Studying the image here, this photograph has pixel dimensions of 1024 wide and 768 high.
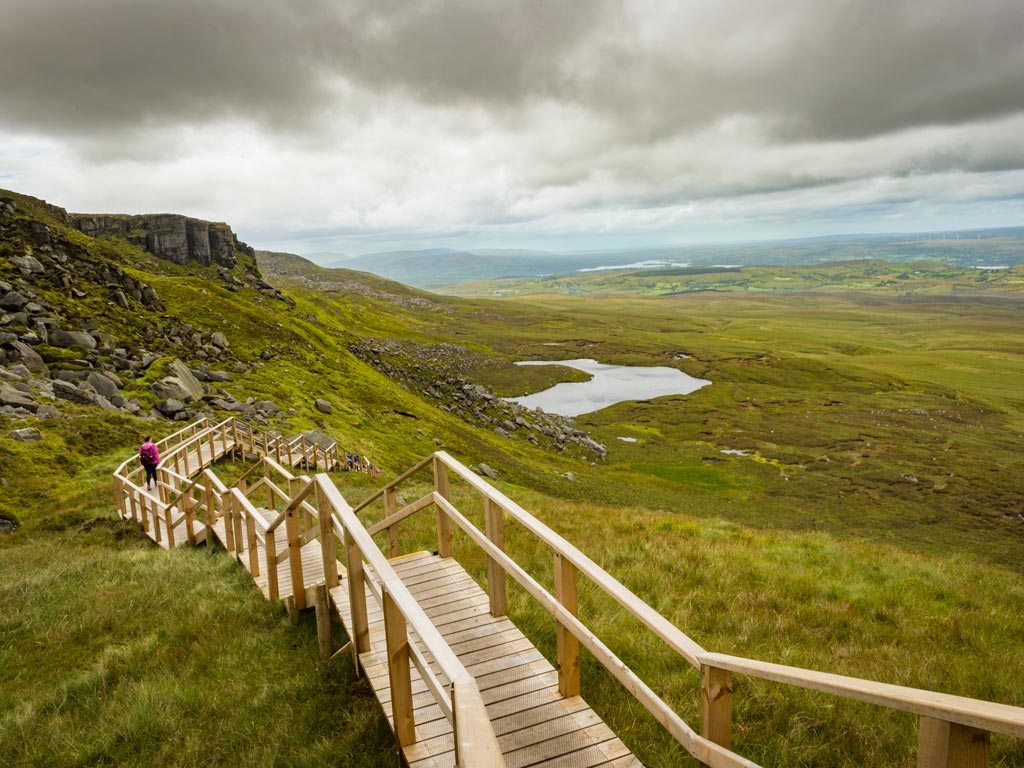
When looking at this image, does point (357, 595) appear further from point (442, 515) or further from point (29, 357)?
point (29, 357)

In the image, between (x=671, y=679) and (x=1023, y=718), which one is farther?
(x=671, y=679)

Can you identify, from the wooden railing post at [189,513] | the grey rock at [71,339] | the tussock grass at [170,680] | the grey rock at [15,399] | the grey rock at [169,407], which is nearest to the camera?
the tussock grass at [170,680]

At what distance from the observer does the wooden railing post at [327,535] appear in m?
6.44

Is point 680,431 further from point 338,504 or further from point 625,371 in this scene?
point 338,504

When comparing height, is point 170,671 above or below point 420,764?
below

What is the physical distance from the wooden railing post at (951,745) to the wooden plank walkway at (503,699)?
2394 mm

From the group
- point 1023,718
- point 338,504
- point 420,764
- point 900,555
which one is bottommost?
point 900,555

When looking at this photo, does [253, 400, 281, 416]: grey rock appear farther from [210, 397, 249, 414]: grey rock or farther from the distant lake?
the distant lake

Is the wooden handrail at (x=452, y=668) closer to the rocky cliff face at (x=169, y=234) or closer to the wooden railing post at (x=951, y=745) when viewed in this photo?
the wooden railing post at (x=951, y=745)

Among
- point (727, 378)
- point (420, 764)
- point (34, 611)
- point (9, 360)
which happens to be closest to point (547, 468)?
point (9, 360)

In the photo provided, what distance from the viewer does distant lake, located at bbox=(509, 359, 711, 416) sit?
91312 millimetres

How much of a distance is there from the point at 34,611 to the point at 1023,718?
12034 millimetres

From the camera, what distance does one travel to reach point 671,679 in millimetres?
6152

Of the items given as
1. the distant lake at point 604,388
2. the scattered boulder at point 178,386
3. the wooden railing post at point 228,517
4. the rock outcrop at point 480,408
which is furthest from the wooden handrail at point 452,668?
the distant lake at point 604,388
